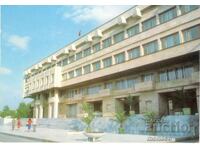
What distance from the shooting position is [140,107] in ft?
104

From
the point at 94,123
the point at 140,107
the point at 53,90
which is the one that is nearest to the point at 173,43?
the point at 140,107

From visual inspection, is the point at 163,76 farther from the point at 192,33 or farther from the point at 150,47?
the point at 192,33

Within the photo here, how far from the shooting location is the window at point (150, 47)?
29359 mm

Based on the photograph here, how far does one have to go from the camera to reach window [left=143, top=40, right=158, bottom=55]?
2936 centimetres

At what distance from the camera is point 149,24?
1203 inches

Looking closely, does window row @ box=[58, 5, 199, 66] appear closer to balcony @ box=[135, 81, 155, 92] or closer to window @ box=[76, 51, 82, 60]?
window @ box=[76, 51, 82, 60]

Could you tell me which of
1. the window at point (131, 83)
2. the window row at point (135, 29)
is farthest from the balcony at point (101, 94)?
the window row at point (135, 29)

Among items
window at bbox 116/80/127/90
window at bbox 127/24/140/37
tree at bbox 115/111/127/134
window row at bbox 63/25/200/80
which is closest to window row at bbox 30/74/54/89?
window row at bbox 63/25/200/80

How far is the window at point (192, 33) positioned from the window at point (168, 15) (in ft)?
6.96

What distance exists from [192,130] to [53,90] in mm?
33229

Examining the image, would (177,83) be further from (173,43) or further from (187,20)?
(187,20)

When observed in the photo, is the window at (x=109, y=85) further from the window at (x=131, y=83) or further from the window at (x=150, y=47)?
the window at (x=150, y=47)

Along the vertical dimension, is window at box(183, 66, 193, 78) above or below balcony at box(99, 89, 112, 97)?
above

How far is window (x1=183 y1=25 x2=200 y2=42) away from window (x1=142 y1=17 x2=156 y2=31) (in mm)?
4223
